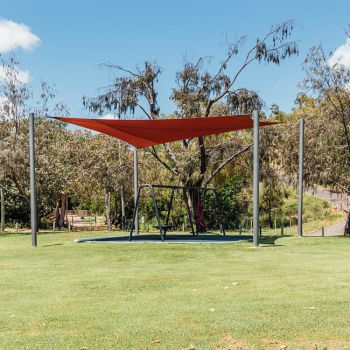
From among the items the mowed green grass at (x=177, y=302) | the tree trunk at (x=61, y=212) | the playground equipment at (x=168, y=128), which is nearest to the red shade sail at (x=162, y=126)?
the playground equipment at (x=168, y=128)

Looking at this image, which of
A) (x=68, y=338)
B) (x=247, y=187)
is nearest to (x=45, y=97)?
(x=247, y=187)

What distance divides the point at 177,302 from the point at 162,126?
7089 mm

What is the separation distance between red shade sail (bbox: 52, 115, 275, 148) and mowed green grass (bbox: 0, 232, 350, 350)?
326 centimetres

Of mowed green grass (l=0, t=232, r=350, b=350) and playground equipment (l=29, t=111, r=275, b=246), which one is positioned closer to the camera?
mowed green grass (l=0, t=232, r=350, b=350)

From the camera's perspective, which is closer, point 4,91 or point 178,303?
point 178,303

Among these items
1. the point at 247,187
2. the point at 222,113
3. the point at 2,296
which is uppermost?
the point at 222,113

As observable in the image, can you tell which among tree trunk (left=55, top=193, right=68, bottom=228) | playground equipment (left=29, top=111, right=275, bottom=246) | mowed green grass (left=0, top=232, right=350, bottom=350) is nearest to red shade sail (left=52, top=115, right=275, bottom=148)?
playground equipment (left=29, top=111, right=275, bottom=246)

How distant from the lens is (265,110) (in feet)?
59.7

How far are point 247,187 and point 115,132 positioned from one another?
1558cm

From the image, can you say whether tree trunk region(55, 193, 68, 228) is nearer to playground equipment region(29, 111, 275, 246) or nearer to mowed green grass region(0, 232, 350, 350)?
playground equipment region(29, 111, 275, 246)

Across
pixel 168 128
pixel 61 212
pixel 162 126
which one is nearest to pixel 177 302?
pixel 162 126

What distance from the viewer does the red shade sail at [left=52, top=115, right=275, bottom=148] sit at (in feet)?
36.5

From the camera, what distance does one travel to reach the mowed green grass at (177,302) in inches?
148

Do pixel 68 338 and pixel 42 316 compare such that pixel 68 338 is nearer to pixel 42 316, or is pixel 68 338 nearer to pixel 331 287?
pixel 42 316
